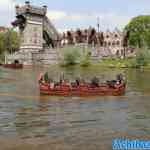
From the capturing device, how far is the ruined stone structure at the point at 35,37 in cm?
10781

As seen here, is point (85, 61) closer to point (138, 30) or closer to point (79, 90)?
point (138, 30)

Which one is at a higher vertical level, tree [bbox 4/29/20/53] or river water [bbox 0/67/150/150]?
tree [bbox 4/29/20/53]

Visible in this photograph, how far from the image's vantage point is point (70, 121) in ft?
83.9

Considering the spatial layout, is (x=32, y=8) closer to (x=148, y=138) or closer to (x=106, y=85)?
(x=106, y=85)

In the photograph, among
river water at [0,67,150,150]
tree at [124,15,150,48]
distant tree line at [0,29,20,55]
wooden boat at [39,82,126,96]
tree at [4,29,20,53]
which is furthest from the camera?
tree at [4,29,20,53]

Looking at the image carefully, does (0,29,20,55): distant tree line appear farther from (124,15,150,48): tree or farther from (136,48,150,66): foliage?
(136,48,150,66): foliage

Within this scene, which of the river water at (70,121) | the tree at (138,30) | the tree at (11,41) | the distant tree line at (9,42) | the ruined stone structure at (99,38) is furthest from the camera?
the ruined stone structure at (99,38)

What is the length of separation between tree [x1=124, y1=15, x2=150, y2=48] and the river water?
281 feet

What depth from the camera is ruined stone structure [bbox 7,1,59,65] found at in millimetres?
107812

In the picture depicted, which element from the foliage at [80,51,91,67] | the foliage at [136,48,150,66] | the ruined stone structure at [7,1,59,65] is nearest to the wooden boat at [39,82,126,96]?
the foliage at [136,48,150,66]

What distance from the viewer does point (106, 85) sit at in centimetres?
3941

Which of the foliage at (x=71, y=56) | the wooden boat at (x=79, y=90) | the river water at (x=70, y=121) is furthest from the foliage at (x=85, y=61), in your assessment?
the river water at (x=70, y=121)

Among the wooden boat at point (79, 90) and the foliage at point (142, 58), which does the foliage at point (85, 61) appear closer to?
the foliage at point (142, 58)

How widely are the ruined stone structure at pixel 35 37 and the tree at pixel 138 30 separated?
29131 mm
